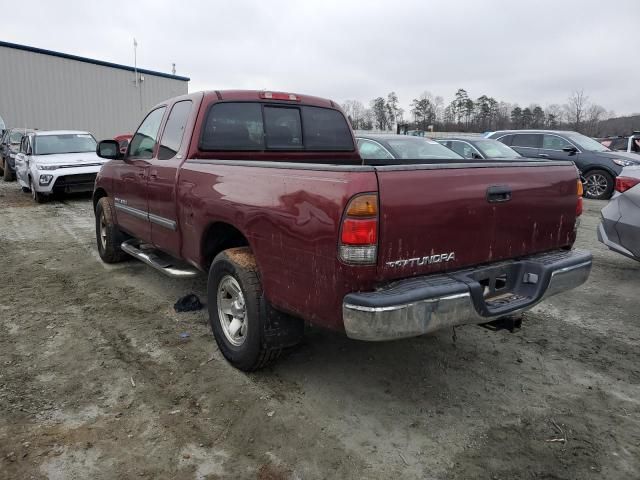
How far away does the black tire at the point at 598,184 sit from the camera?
12.8 metres

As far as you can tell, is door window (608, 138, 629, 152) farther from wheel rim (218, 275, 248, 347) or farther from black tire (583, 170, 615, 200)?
wheel rim (218, 275, 248, 347)

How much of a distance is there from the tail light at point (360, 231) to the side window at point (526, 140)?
13234 mm

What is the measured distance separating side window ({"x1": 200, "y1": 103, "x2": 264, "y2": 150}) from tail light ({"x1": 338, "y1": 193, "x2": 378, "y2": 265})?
2076 millimetres

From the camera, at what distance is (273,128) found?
4.48m

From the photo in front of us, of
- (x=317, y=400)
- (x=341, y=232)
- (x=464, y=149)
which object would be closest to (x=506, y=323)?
(x=317, y=400)

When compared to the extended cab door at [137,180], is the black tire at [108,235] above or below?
below

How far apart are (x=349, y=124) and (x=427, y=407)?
299 centimetres

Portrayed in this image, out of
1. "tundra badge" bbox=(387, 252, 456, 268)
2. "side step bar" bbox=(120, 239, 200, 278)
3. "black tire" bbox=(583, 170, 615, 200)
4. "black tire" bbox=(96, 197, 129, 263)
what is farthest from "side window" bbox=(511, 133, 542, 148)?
"tundra badge" bbox=(387, 252, 456, 268)

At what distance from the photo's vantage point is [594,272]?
20.1 ft

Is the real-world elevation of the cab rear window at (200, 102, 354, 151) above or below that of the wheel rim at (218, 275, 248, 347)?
above

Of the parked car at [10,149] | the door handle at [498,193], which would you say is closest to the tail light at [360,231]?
the door handle at [498,193]

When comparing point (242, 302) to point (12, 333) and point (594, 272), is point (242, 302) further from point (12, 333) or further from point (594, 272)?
point (594, 272)

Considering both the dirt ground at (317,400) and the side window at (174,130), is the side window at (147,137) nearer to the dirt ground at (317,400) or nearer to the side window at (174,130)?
the side window at (174,130)

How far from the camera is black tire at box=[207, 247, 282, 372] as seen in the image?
125 inches
